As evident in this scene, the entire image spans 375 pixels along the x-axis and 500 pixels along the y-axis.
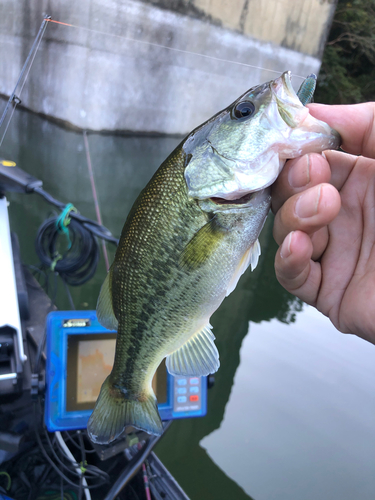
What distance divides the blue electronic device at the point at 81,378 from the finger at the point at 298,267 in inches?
32.7

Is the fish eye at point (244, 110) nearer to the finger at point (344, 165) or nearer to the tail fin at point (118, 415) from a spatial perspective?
the finger at point (344, 165)

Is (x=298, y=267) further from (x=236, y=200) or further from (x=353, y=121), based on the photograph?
(x=353, y=121)

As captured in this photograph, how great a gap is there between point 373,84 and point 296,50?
985 centimetres

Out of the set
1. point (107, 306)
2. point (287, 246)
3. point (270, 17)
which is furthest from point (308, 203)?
point (270, 17)

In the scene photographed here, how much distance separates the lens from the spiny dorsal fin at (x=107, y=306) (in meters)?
1.13

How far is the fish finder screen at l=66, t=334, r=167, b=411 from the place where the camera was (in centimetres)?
158

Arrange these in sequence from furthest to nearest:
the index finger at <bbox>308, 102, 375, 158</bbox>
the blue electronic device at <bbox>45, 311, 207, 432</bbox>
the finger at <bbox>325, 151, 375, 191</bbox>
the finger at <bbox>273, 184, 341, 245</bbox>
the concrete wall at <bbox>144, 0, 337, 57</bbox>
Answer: the concrete wall at <bbox>144, 0, 337, 57</bbox>
the blue electronic device at <bbox>45, 311, 207, 432</bbox>
the finger at <bbox>325, 151, 375, 191</bbox>
the index finger at <bbox>308, 102, 375, 158</bbox>
the finger at <bbox>273, 184, 341, 245</bbox>

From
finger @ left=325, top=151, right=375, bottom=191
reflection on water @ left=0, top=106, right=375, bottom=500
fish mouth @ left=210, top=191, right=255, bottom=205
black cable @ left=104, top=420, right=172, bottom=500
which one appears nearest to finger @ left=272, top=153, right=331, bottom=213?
fish mouth @ left=210, top=191, right=255, bottom=205

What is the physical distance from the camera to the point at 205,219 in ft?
3.19

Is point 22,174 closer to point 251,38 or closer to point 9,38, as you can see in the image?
point 9,38

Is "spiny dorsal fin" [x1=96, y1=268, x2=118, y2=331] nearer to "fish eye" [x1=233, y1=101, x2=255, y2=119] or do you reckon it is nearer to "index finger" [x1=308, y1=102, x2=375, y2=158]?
"fish eye" [x1=233, y1=101, x2=255, y2=119]

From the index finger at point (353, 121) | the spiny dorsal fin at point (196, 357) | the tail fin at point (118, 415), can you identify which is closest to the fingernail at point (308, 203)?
the index finger at point (353, 121)

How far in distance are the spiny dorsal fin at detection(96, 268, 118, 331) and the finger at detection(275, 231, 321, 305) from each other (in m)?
0.53

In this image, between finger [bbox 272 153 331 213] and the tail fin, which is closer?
finger [bbox 272 153 331 213]
